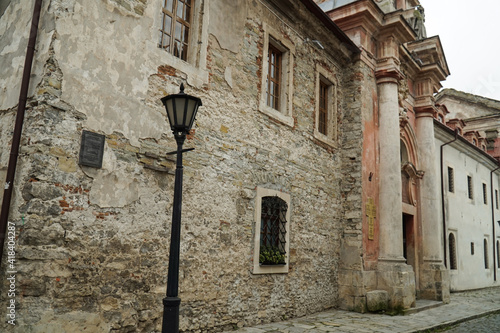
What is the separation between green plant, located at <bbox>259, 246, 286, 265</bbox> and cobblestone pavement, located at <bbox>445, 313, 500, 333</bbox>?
12.5ft

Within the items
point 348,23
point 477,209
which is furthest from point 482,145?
point 348,23

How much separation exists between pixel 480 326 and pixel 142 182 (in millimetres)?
8287

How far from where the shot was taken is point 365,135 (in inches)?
447

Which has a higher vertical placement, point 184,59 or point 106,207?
point 184,59

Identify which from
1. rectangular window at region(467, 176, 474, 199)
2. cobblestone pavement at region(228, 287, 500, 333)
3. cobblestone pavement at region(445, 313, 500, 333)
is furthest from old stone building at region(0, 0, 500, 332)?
rectangular window at region(467, 176, 474, 199)

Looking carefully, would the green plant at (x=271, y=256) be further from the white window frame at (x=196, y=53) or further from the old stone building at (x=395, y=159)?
the white window frame at (x=196, y=53)

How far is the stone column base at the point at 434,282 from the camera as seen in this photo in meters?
13.2

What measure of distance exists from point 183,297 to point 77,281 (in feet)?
5.86

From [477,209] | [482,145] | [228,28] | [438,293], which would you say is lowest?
[438,293]

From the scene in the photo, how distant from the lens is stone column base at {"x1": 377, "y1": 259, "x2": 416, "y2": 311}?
10492mm

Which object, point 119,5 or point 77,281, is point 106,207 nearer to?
point 77,281

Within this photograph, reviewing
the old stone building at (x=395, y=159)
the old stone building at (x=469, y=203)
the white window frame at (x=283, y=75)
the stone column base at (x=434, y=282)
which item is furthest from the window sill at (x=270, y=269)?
the old stone building at (x=469, y=203)

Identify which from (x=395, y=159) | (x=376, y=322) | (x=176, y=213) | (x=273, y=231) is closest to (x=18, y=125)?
(x=176, y=213)

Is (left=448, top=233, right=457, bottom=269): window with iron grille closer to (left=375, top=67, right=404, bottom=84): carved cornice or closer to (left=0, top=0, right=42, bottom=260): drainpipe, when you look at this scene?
(left=375, top=67, right=404, bottom=84): carved cornice
